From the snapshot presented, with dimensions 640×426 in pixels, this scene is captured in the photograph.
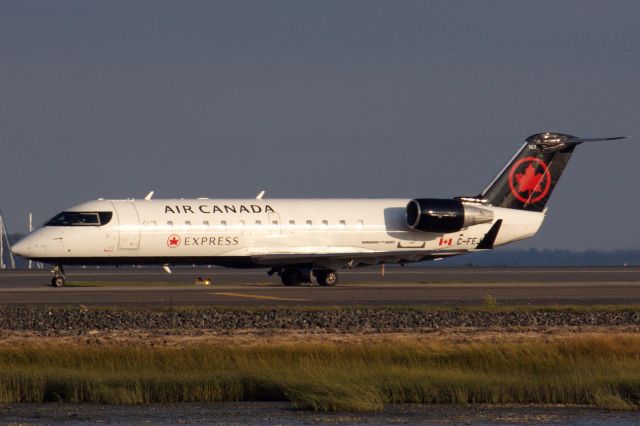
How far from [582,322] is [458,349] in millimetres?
8363

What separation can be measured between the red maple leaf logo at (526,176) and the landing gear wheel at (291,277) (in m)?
10.3

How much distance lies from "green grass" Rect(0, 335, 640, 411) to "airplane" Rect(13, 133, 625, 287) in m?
23.4

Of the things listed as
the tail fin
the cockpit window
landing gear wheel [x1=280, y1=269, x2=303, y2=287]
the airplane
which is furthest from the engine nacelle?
the cockpit window

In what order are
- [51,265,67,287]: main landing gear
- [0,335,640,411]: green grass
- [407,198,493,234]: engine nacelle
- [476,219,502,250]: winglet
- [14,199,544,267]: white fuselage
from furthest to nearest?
[476,219,502,250]: winglet, [407,198,493,234]: engine nacelle, [51,265,67,287]: main landing gear, [14,199,544,267]: white fuselage, [0,335,640,411]: green grass

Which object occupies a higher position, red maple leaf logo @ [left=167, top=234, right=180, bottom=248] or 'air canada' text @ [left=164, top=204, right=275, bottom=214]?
'air canada' text @ [left=164, top=204, right=275, bottom=214]

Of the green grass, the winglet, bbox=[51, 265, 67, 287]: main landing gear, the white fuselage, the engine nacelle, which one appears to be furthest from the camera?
the winglet

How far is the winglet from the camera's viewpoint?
1940 inches

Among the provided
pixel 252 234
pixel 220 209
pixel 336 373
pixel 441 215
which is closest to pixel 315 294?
pixel 252 234

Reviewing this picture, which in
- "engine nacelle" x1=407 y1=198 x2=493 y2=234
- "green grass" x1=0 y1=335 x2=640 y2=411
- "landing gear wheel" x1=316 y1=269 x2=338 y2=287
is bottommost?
"landing gear wheel" x1=316 y1=269 x2=338 y2=287

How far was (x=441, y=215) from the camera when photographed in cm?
4844

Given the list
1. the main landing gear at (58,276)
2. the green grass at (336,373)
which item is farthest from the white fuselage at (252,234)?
the green grass at (336,373)

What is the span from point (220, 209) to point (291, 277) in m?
3.91

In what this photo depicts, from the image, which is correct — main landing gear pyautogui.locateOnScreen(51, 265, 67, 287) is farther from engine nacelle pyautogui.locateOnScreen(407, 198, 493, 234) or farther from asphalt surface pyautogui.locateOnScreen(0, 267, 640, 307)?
engine nacelle pyautogui.locateOnScreen(407, 198, 493, 234)

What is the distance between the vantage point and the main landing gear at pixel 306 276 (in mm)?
47125
